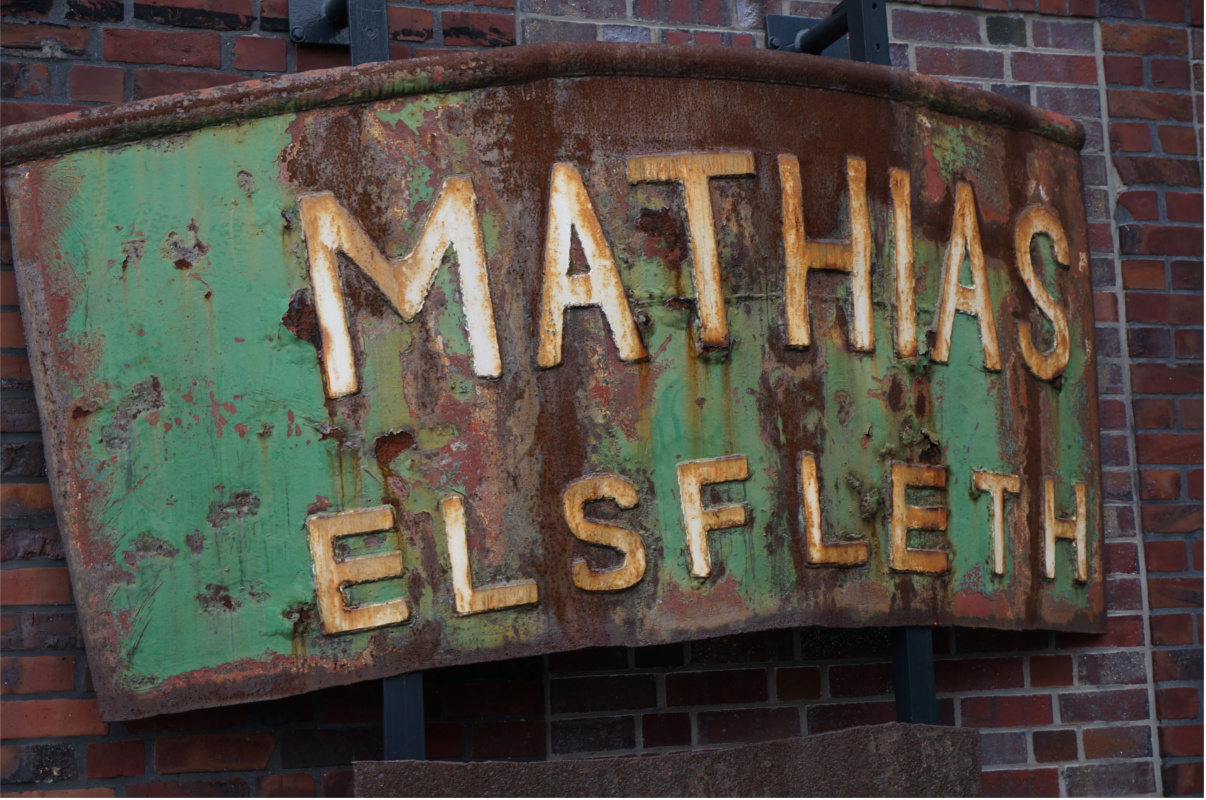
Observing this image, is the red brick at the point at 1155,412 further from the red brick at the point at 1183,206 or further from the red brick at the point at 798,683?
the red brick at the point at 798,683

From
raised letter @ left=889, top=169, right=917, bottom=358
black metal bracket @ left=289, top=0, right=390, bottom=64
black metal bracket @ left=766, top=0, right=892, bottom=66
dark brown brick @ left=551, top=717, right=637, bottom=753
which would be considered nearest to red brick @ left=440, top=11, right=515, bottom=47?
black metal bracket @ left=289, top=0, right=390, bottom=64

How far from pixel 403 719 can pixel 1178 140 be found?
203 centimetres

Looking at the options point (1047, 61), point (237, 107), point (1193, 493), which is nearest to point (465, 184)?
point (237, 107)

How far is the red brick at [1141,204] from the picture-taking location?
235 cm

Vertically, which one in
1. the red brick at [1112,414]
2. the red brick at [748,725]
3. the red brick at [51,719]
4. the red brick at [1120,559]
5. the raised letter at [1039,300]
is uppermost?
the raised letter at [1039,300]

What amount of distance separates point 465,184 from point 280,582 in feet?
2.17

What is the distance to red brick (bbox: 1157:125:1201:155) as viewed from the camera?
7.82 ft

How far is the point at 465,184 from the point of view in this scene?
167 centimetres

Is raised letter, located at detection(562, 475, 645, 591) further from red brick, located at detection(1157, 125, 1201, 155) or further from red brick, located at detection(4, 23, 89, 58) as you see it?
red brick, located at detection(1157, 125, 1201, 155)

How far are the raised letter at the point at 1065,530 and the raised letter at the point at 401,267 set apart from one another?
1031mm

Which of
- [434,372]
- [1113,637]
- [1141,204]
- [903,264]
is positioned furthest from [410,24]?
[1113,637]

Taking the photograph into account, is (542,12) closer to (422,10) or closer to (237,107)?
(422,10)

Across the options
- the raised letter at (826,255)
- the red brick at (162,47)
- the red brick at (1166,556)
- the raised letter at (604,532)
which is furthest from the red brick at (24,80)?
the red brick at (1166,556)

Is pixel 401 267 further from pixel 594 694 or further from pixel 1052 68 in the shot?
pixel 1052 68
